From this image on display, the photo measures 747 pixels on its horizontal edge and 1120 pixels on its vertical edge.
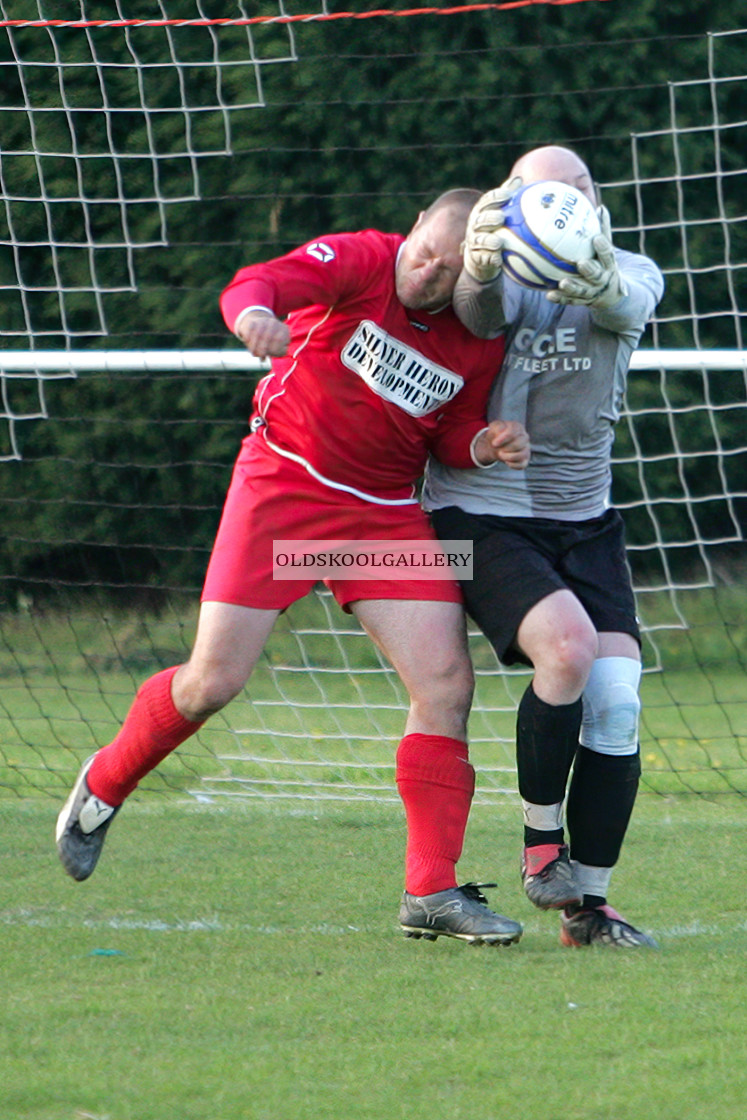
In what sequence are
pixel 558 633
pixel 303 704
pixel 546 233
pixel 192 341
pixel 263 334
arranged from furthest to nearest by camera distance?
pixel 192 341 → pixel 303 704 → pixel 558 633 → pixel 546 233 → pixel 263 334

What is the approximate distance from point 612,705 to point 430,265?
1047mm

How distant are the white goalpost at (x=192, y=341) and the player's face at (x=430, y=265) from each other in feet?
13.8

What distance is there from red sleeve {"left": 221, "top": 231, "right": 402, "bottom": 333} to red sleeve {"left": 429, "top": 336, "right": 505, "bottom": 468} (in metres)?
0.32

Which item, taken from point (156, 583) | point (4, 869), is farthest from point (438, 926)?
point (156, 583)

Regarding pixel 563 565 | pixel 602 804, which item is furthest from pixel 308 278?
pixel 602 804

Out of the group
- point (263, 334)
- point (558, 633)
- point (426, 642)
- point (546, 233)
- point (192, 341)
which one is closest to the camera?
point (263, 334)

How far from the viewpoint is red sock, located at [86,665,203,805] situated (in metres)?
3.65

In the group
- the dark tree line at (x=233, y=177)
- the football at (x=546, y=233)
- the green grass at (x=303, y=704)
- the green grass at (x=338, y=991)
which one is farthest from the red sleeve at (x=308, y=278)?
the dark tree line at (x=233, y=177)

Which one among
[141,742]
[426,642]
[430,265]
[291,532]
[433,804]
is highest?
[430,265]

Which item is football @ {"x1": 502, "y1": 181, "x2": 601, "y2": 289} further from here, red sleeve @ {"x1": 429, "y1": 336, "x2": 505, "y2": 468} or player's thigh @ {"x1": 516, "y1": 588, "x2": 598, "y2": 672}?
player's thigh @ {"x1": 516, "y1": 588, "x2": 598, "y2": 672}

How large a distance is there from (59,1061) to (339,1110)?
1.73 ft

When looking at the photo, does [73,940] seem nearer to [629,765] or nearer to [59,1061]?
[59,1061]

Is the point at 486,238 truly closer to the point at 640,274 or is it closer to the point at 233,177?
the point at 640,274

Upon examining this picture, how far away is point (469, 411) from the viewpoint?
353 cm
